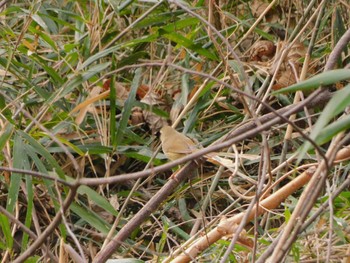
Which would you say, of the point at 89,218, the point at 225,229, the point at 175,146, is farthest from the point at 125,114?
the point at 225,229

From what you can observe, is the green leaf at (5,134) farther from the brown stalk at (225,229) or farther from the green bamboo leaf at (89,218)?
the brown stalk at (225,229)

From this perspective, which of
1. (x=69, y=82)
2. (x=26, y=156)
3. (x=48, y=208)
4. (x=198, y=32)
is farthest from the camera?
(x=198, y=32)

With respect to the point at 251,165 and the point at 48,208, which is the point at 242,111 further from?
the point at 48,208

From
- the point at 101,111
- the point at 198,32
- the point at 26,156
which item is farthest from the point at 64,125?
the point at 198,32

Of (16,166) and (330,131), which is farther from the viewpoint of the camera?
(16,166)

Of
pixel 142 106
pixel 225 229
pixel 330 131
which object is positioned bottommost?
pixel 142 106

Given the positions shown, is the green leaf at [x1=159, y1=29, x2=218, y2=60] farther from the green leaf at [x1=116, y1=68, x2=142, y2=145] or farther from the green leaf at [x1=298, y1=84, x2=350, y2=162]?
the green leaf at [x1=298, y1=84, x2=350, y2=162]

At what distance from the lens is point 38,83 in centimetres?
244

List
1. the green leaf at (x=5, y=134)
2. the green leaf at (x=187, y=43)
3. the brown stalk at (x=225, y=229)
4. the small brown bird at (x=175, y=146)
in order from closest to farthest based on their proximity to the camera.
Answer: the brown stalk at (x=225, y=229) < the small brown bird at (x=175, y=146) < the green leaf at (x=5, y=134) < the green leaf at (x=187, y=43)

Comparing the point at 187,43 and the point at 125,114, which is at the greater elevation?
the point at 187,43

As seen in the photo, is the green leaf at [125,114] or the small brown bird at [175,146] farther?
the green leaf at [125,114]

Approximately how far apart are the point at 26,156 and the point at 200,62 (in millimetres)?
713

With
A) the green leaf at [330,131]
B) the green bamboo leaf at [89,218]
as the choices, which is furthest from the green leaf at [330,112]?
the green bamboo leaf at [89,218]

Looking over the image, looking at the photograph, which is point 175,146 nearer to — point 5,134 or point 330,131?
point 5,134
